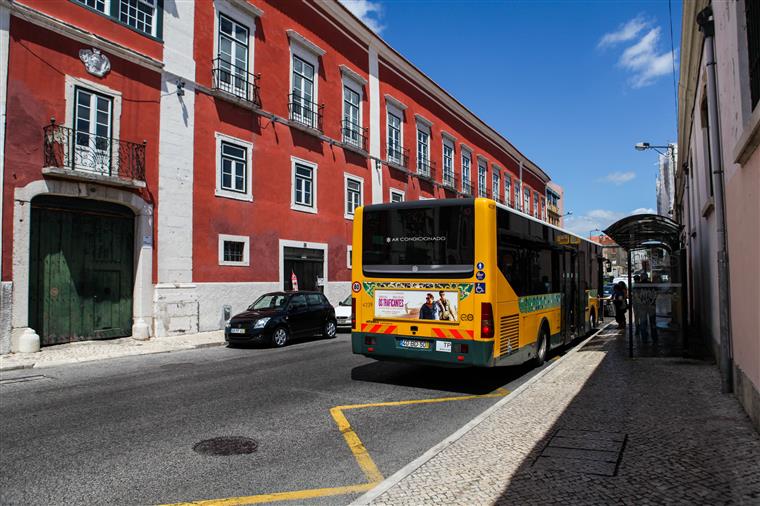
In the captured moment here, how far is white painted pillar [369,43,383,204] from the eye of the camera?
92.1 ft

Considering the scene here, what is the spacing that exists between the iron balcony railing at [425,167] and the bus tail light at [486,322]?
83.8 ft

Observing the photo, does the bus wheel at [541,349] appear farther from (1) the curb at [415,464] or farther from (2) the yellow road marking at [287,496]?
(2) the yellow road marking at [287,496]

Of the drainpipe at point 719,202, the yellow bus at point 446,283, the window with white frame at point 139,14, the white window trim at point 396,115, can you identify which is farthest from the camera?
the white window trim at point 396,115

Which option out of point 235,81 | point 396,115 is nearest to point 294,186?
point 235,81

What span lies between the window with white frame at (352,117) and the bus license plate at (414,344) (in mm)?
18771

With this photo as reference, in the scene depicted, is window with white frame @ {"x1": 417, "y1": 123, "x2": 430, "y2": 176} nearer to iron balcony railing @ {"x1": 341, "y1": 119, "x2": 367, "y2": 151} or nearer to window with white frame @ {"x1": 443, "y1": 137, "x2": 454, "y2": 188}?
window with white frame @ {"x1": 443, "y1": 137, "x2": 454, "y2": 188}

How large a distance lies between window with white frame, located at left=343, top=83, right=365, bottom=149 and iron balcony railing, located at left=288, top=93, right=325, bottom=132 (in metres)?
2.16

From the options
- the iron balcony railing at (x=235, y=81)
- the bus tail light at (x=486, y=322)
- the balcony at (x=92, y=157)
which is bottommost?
the bus tail light at (x=486, y=322)

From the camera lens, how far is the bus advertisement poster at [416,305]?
8.30 meters

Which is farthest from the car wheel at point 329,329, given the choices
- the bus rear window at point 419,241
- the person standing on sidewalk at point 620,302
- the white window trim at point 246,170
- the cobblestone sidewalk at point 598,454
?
the person standing on sidewalk at point 620,302

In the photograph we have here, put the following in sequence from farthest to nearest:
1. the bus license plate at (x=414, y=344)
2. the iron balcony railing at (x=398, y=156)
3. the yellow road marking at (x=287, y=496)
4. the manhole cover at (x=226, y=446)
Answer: the iron balcony railing at (x=398, y=156) < the bus license plate at (x=414, y=344) < the manhole cover at (x=226, y=446) < the yellow road marking at (x=287, y=496)

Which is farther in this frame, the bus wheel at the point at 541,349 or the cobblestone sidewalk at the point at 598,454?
the bus wheel at the point at 541,349

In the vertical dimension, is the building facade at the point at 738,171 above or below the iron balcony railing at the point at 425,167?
below

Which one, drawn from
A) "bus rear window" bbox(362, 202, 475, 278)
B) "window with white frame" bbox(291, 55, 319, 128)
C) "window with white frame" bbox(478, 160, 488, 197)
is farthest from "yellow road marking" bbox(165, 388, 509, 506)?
"window with white frame" bbox(478, 160, 488, 197)
